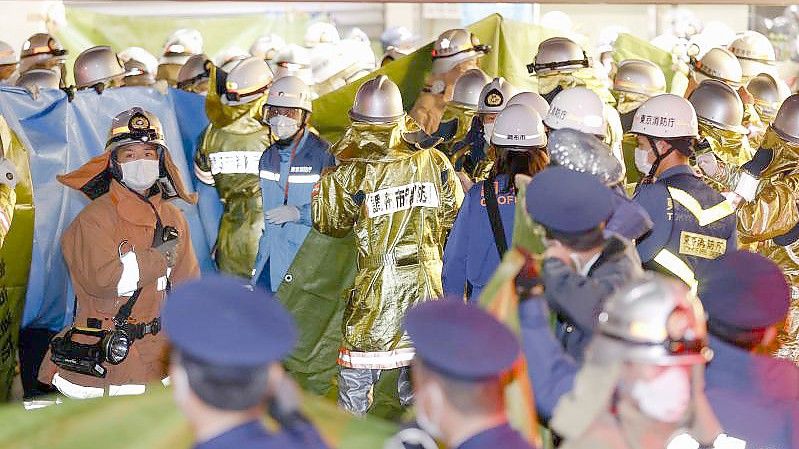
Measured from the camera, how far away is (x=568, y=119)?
737 cm

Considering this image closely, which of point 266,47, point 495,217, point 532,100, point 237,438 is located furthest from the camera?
point 266,47

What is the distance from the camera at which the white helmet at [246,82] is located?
30.7ft

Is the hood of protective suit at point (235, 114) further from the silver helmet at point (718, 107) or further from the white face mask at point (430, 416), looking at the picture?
the white face mask at point (430, 416)

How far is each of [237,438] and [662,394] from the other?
1.20 meters

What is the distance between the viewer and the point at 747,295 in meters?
4.26

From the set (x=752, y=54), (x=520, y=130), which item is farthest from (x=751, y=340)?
(x=752, y=54)

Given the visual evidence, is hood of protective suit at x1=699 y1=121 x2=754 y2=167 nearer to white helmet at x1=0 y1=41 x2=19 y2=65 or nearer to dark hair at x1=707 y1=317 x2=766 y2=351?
dark hair at x1=707 y1=317 x2=766 y2=351

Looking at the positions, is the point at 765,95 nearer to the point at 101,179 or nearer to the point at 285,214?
the point at 285,214

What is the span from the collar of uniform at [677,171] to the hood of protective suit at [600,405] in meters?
2.91

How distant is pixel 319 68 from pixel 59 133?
5.07 meters

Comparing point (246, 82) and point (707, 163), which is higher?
point (246, 82)

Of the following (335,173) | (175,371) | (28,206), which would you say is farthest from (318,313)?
(175,371)

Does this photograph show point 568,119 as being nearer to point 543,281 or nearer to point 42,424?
point 543,281

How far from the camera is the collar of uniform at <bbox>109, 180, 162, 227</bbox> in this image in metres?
6.70
